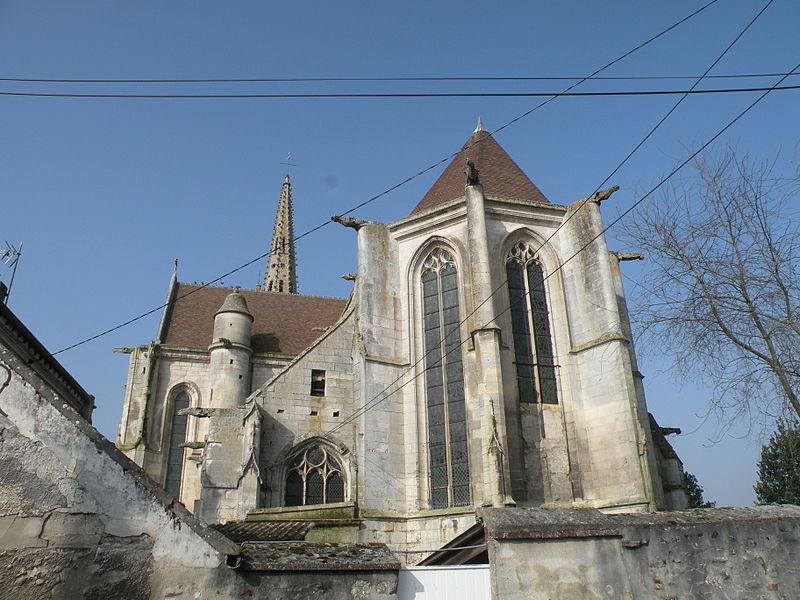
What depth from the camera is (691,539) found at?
20.4 feet

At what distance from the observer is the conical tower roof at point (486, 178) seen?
56.4 feet

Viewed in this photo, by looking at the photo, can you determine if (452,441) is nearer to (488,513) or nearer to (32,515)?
(488,513)

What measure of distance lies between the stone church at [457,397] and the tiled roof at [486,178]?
8 centimetres

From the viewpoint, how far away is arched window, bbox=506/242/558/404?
46.5 ft

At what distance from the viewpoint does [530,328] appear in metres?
14.8

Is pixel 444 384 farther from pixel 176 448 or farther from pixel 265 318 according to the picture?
pixel 265 318

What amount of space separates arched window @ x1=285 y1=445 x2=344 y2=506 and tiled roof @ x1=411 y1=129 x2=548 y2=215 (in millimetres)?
6556

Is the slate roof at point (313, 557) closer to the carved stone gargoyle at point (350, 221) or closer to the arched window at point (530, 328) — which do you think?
the arched window at point (530, 328)

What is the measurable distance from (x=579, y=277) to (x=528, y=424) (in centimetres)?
391

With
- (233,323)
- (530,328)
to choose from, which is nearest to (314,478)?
(530,328)

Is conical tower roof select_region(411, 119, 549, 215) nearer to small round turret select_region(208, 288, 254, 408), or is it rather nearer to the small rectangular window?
the small rectangular window

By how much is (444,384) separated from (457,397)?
0.48 m

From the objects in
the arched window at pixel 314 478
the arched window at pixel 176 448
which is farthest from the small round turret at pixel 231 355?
the arched window at pixel 314 478

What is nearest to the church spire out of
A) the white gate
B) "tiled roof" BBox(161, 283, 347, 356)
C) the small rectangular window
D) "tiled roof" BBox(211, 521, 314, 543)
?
"tiled roof" BBox(161, 283, 347, 356)
